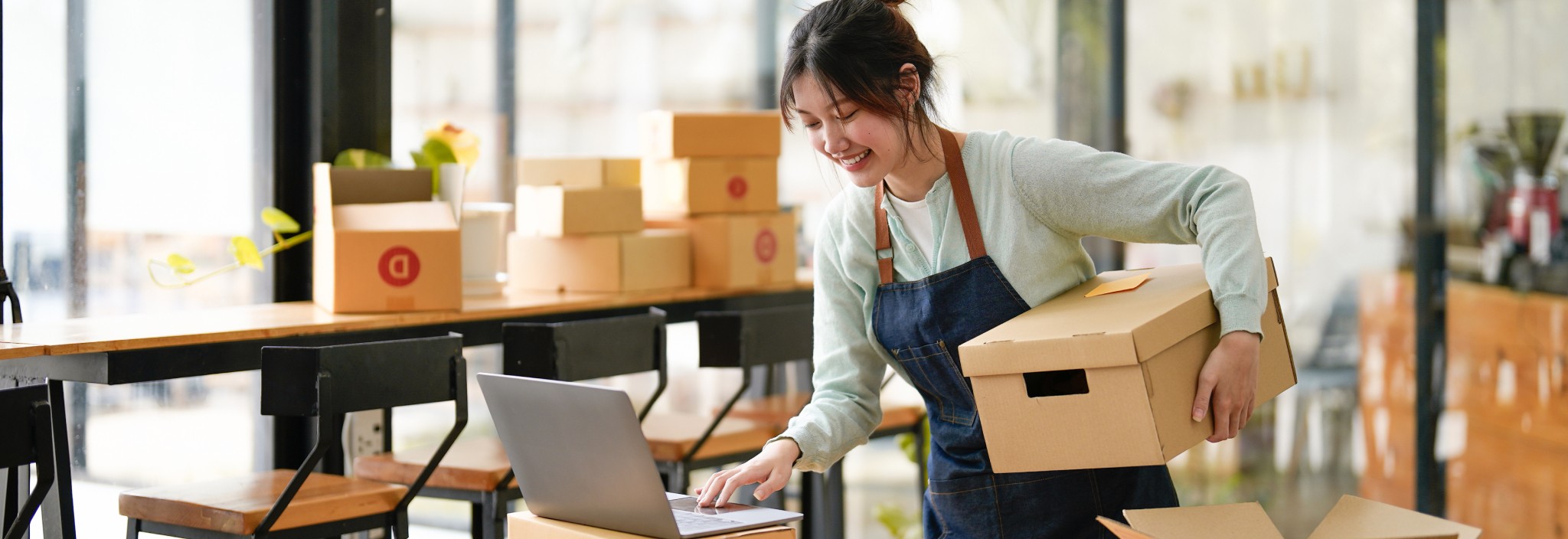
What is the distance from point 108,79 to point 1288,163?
10.5 feet

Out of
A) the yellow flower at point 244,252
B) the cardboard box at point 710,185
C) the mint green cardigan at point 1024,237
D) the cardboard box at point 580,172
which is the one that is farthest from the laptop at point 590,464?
the cardboard box at point 710,185

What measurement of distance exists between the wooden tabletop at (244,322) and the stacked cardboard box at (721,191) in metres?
0.16

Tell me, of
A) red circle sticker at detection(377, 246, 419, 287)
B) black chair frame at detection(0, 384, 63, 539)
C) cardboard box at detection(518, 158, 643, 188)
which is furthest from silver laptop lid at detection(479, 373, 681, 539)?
cardboard box at detection(518, 158, 643, 188)

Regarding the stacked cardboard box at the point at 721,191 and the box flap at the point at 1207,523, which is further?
the stacked cardboard box at the point at 721,191

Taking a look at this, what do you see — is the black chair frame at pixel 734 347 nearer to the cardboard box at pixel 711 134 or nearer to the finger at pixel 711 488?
the cardboard box at pixel 711 134

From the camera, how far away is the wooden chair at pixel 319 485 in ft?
7.19

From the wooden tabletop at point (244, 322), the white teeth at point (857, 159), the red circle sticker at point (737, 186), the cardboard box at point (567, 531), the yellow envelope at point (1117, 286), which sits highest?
the red circle sticker at point (737, 186)

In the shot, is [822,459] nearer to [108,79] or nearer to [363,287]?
[363,287]

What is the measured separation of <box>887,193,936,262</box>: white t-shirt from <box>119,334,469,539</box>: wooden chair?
1041 millimetres

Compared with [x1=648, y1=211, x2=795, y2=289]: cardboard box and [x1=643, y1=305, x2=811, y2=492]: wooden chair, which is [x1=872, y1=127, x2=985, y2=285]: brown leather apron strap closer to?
[x1=643, y1=305, x2=811, y2=492]: wooden chair

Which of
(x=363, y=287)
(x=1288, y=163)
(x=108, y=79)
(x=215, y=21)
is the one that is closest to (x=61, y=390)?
(x=363, y=287)

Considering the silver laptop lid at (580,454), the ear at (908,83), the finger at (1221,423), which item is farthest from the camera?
the ear at (908,83)

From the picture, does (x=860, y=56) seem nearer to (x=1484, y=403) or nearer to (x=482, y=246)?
(x=482, y=246)

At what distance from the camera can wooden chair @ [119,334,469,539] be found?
86.3 inches
